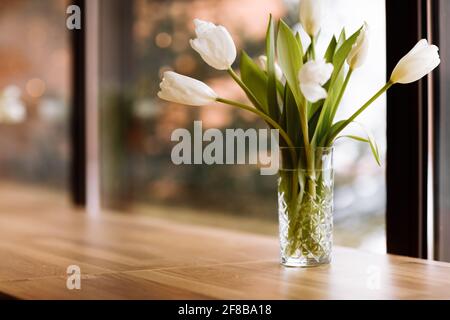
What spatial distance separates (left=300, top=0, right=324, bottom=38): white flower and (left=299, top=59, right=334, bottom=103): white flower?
0.11m

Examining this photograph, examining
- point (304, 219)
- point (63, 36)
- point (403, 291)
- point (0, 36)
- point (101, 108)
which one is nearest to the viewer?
point (403, 291)

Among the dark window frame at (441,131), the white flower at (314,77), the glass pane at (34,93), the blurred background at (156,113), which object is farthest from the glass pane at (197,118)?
the white flower at (314,77)

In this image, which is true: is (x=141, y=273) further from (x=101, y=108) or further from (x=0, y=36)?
(x=0, y=36)

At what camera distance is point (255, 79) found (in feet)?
3.84

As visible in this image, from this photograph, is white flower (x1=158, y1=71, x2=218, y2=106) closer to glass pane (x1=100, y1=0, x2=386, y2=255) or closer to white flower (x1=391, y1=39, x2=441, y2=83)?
white flower (x1=391, y1=39, x2=441, y2=83)

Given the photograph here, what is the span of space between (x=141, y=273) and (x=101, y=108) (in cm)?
142

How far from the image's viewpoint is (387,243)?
54.5 inches

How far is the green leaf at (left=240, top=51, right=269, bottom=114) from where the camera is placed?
117 cm

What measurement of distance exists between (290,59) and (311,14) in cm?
8

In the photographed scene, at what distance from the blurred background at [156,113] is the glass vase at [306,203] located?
0.42 meters

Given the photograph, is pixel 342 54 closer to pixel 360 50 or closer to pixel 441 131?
pixel 360 50

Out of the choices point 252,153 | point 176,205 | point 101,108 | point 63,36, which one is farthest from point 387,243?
point 63,36

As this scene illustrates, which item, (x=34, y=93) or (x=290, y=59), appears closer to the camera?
(x=290, y=59)

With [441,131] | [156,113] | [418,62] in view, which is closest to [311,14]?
[418,62]
